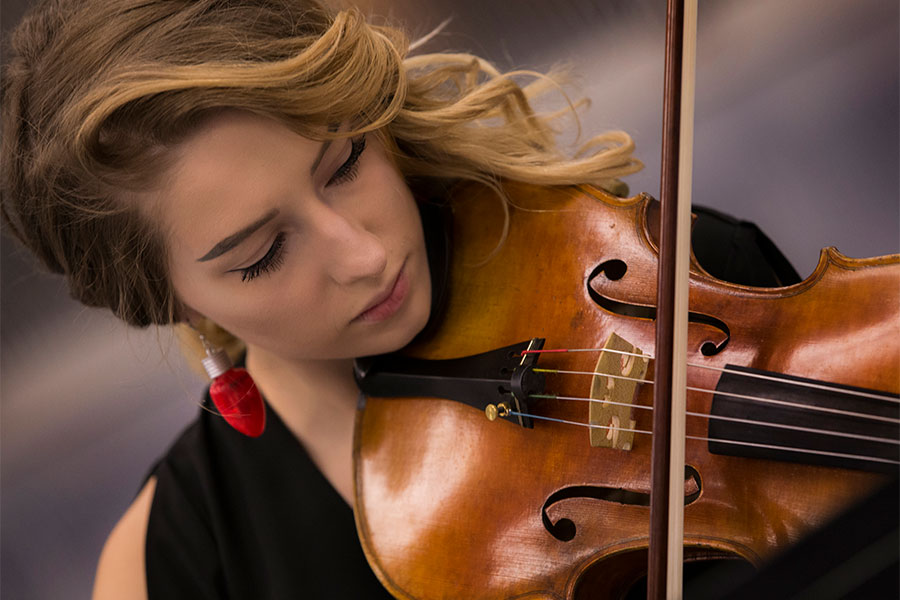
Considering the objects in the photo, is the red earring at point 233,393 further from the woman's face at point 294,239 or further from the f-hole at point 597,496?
the f-hole at point 597,496

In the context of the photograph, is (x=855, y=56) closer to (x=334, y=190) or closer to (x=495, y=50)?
(x=495, y=50)

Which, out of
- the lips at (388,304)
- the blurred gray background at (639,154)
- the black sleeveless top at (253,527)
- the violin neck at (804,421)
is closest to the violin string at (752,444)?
the violin neck at (804,421)

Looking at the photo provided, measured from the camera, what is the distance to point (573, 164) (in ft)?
2.15

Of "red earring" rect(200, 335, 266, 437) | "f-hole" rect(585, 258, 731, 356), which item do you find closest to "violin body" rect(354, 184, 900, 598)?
"f-hole" rect(585, 258, 731, 356)

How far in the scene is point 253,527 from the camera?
80 centimetres

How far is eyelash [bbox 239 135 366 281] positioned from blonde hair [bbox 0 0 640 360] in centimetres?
2

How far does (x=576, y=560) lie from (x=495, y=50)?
617mm

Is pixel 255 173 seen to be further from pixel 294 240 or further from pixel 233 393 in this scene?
pixel 233 393

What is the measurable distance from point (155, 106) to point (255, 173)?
78 mm

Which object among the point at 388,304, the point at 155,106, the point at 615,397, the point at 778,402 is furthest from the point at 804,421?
the point at 155,106

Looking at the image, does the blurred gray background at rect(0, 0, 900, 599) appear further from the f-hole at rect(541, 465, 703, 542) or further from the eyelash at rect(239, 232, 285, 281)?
the f-hole at rect(541, 465, 703, 542)

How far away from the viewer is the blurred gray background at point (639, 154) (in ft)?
2.65

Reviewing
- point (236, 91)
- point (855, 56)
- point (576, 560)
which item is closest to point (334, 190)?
point (236, 91)

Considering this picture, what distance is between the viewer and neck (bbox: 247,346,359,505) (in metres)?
0.78
